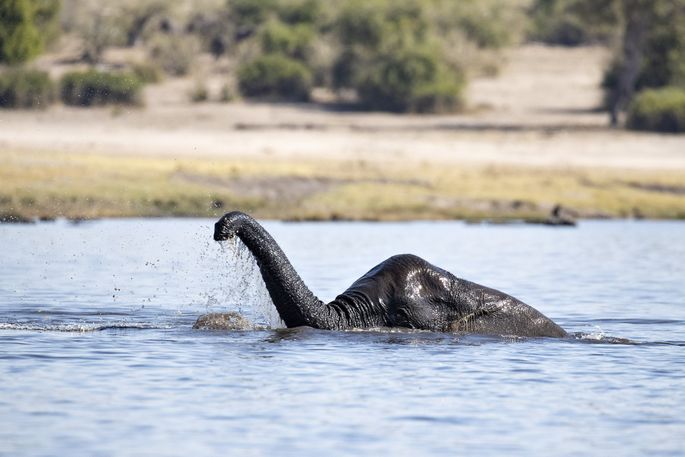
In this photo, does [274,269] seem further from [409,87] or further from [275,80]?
[275,80]

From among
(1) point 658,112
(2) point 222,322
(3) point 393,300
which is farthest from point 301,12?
(3) point 393,300

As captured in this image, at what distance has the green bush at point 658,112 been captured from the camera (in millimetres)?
44656

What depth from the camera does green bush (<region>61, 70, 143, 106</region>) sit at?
149 ft

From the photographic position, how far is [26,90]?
44.1 m

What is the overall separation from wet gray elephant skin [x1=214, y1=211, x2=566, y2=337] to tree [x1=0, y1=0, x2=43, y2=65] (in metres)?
34.3

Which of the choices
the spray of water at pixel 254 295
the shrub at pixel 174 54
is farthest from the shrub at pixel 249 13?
the spray of water at pixel 254 295

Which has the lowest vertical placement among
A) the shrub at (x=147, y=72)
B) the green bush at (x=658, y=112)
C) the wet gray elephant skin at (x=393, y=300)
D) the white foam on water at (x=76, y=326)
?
the white foam on water at (x=76, y=326)

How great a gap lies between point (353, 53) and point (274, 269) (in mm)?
39999

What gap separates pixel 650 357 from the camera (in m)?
13.3

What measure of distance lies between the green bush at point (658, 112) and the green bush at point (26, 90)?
1892 centimetres

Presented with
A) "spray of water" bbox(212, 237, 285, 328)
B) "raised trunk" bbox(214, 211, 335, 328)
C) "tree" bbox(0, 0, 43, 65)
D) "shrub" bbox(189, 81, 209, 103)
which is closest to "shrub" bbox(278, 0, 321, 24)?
"shrub" bbox(189, 81, 209, 103)

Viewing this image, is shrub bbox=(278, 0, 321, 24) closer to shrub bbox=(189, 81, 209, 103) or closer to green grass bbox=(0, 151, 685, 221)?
shrub bbox=(189, 81, 209, 103)

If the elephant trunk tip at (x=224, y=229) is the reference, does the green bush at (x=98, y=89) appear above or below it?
above

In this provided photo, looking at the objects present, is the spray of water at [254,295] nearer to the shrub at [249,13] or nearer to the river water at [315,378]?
the river water at [315,378]
